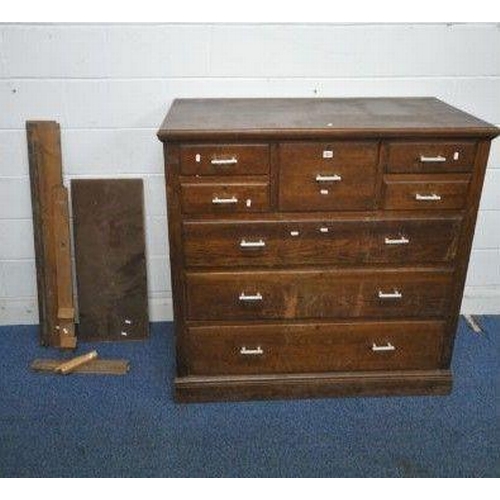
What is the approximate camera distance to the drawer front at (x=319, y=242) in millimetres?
2146

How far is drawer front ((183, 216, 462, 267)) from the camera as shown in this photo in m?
2.15

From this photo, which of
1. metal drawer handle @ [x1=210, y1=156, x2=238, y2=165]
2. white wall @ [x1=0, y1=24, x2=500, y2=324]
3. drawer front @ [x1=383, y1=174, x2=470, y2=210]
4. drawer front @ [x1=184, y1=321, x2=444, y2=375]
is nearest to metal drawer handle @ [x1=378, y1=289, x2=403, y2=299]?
drawer front @ [x1=184, y1=321, x2=444, y2=375]

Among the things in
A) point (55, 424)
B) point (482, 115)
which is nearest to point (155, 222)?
point (55, 424)

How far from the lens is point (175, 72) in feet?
8.30

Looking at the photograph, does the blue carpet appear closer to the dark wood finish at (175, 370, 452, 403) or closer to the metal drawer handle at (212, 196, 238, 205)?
the dark wood finish at (175, 370, 452, 403)

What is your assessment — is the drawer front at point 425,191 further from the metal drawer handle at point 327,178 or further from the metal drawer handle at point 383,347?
the metal drawer handle at point 383,347

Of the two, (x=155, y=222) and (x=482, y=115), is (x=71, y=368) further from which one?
(x=482, y=115)

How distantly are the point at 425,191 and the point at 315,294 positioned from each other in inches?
23.6

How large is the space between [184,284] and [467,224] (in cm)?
116

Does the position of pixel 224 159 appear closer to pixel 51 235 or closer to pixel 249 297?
pixel 249 297

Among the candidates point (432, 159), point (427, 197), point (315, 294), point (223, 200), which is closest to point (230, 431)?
point (315, 294)

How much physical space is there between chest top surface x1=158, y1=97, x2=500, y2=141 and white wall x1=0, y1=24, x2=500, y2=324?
0.33 feet

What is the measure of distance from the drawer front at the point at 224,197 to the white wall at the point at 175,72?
70 cm

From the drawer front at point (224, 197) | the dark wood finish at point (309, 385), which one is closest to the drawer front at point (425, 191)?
the drawer front at point (224, 197)
